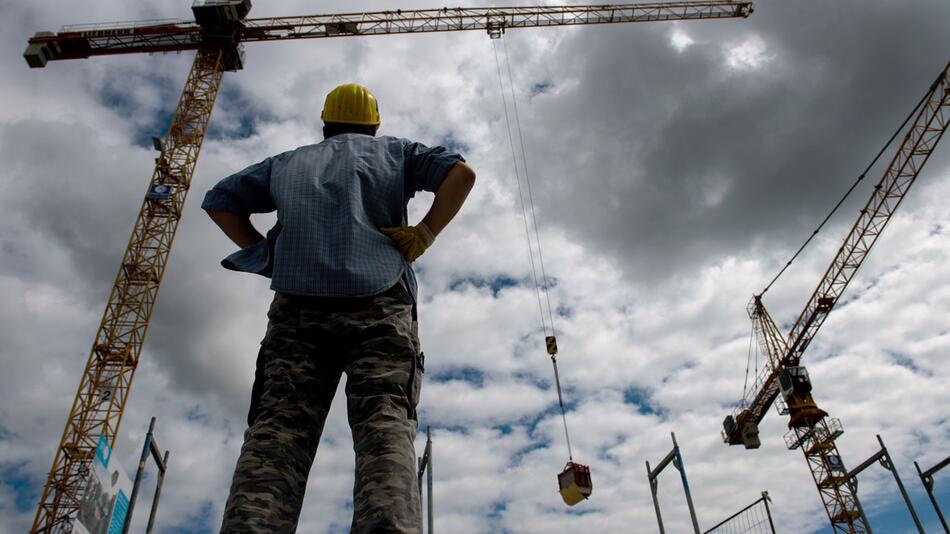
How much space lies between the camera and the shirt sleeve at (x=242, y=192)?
77.8 inches

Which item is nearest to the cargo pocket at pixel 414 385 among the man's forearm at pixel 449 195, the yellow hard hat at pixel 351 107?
the man's forearm at pixel 449 195

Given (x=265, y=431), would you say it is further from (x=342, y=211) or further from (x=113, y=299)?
(x=113, y=299)

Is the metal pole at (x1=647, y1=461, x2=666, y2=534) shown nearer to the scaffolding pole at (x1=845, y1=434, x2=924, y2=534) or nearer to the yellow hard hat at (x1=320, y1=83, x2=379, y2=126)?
the scaffolding pole at (x1=845, y1=434, x2=924, y2=534)

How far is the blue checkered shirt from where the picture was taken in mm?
1599

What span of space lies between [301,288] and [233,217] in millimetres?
595

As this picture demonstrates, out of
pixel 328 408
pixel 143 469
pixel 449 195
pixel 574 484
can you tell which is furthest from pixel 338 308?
pixel 574 484

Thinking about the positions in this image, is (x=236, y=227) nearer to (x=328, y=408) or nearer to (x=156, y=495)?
(x=328, y=408)

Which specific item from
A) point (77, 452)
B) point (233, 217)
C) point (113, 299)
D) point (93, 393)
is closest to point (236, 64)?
point (113, 299)

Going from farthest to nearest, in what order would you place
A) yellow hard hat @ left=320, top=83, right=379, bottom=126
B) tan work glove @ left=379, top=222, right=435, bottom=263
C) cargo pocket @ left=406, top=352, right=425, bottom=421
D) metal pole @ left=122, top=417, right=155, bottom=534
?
1. metal pole @ left=122, top=417, right=155, bottom=534
2. yellow hard hat @ left=320, top=83, right=379, bottom=126
3. tan work glove @ left=379, top=222, right=435, bottom=263
4. cargo pocket @ left=406, top=352, right=425, bottom=421

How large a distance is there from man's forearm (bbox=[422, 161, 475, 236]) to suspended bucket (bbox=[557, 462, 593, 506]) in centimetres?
1139

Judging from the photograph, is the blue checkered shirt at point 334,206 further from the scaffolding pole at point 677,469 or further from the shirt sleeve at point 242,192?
the scaffolding pole at point 677,469

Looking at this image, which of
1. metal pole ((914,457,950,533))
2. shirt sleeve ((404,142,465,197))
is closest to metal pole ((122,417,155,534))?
shirt sleeve ((404,142,465,197))

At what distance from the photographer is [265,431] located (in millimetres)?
1403

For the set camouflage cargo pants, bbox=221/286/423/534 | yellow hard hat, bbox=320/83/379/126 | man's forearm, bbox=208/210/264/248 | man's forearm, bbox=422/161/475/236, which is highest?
yellow hard hat, bbox=320/83/379/126
